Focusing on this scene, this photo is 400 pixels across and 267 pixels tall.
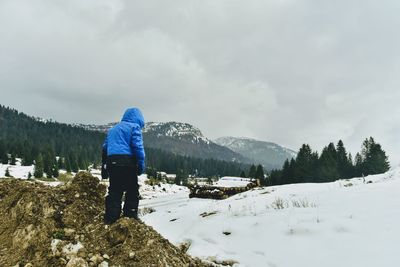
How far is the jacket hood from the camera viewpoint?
910 cm

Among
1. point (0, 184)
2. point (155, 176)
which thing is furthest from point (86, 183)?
point (155, 176)

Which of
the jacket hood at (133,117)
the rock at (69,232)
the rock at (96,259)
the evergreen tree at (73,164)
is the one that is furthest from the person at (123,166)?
the evergreen tree at (73,164)

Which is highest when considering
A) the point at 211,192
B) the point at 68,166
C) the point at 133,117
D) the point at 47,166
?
the point at 68,166

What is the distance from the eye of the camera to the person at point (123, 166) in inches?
337

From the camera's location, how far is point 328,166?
3381 inches

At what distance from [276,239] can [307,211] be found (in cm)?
181

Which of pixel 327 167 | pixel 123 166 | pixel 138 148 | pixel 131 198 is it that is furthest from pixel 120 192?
pixel 327 167

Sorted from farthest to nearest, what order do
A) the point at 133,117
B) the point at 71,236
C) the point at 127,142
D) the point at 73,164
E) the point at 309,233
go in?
the point at 73,164 < the point at 133,117 < the point at 127,142 < the point at 309,233 < the point at 71,236

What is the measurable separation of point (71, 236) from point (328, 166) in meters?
84.6

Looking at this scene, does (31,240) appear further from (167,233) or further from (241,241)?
(241,241)

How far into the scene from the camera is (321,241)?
7.69m

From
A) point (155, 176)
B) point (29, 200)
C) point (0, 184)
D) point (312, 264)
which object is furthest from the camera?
point (155, 176)

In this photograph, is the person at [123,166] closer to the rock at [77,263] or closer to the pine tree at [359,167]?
the rock at [77,263]

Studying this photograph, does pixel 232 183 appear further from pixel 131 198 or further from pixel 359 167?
pixel 131 198
